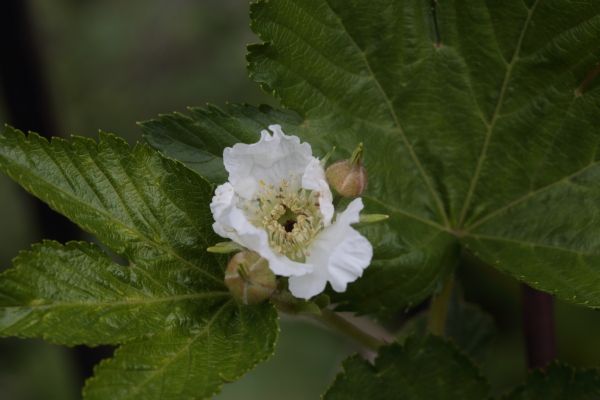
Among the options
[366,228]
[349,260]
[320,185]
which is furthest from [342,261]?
[366,228]

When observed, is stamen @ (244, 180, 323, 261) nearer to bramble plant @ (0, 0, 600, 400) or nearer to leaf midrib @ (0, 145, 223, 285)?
bramble plant @ (0, 0, 600, 400)

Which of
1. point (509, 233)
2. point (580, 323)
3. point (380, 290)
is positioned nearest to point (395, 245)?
point (380, 290)

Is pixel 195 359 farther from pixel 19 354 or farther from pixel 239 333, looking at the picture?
pixel 19 354

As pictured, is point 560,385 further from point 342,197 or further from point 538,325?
point 342,197

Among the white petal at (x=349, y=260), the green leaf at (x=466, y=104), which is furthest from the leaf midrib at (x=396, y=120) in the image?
the white petal at (x=349, y=260)

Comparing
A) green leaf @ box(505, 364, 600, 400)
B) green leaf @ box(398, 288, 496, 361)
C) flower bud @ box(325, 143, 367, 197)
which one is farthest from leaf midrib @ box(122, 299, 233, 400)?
green leaf @ box(398, 288, 496, 361)

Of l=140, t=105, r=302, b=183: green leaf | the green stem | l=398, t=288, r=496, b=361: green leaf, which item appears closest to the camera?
l=140, t=105, r=302, b=183: green leaf
